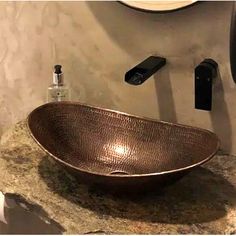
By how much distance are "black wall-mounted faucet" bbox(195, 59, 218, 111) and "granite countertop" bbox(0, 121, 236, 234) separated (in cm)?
15

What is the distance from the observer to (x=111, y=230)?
2.89 ft

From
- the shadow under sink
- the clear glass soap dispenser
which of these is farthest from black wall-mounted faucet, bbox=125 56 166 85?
the shadow under sink

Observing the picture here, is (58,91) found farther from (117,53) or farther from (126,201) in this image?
(126,201)

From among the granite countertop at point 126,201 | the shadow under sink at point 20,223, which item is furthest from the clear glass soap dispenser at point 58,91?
the shadow under sink at point 20,223

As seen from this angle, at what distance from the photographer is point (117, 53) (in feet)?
3.99

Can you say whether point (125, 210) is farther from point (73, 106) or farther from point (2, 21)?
point (2, 21)

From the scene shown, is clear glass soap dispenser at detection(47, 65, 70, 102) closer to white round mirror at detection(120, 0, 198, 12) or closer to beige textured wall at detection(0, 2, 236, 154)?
beige textured wall at detection(0, 2, 236, 154)

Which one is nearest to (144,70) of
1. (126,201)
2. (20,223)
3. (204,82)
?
(204,82)

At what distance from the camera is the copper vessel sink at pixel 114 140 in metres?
1.06

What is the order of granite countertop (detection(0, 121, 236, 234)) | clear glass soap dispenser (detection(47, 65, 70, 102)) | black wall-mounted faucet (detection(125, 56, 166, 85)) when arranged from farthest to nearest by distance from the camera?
clear glass soap dispenser (detection(47, 65, 70, 102))
black wall-mounted faucet (detection(125, 56, 166, 85))
granite countertop (detection(0, 121, 236, 234))

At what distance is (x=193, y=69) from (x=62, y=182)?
1.41ft

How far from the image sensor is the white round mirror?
3.50 feet

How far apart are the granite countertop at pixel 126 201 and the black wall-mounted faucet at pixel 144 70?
0.26 metres

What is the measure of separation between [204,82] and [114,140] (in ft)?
0.89
